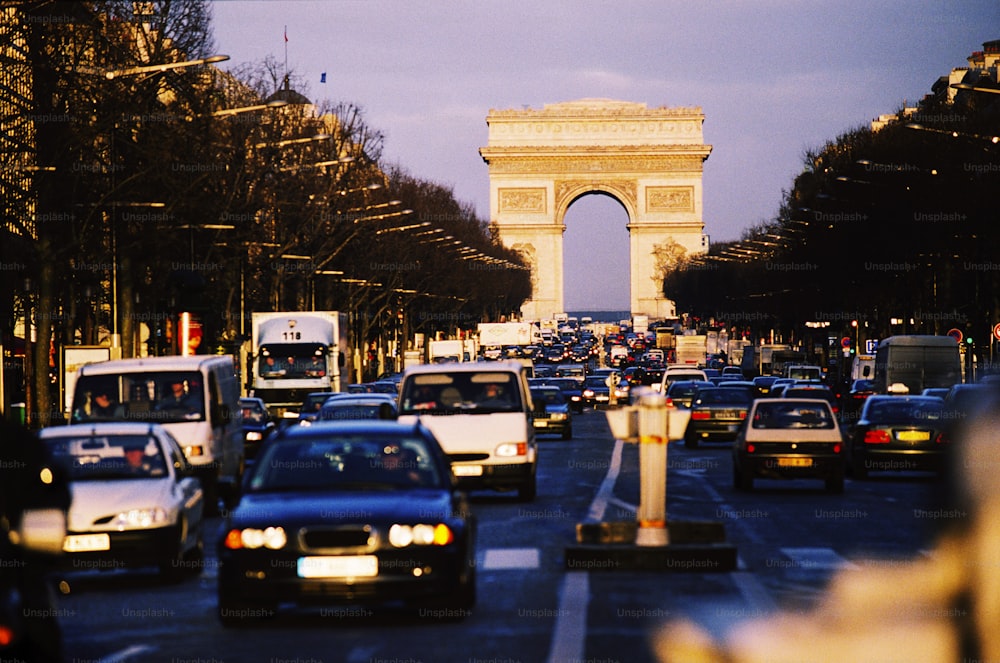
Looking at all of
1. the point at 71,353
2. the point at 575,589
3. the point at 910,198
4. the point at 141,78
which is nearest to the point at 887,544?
the point at 575,589

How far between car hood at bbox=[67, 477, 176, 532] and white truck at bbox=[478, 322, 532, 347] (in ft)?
283

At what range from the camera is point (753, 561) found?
17172 millimetres

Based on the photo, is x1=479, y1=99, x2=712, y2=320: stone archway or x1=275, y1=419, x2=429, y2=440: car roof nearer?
x1=275, y1=419, x2=429, y2=440: car roof

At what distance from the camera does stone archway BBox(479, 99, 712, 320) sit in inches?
6176

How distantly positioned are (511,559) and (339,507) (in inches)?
186

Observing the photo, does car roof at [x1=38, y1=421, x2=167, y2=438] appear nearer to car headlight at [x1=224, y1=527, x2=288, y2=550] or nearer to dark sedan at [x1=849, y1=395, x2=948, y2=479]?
car headlight at [x1=224, y1=527, x2=288, y2=550]

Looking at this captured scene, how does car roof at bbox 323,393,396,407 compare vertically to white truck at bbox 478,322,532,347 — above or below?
below

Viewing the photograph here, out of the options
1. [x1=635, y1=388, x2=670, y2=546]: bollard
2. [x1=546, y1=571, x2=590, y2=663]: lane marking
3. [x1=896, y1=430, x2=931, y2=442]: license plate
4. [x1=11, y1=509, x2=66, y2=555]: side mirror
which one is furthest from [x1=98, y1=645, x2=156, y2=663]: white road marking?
[x1=896, y1=430, x2=931, y2=442]: license plate

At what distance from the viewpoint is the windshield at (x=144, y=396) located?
25.1m

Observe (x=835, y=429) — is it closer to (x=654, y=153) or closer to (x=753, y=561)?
(x=753, y=561)

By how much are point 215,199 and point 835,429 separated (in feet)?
92.7

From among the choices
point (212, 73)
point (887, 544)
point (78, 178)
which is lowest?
point (887, 544)

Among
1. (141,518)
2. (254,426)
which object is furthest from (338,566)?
(254,426)

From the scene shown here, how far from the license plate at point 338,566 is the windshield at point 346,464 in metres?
0.95
